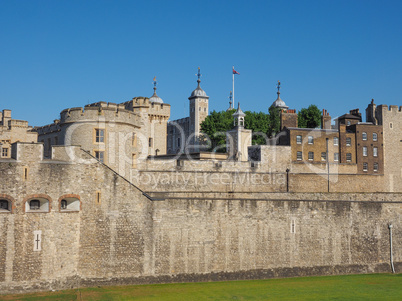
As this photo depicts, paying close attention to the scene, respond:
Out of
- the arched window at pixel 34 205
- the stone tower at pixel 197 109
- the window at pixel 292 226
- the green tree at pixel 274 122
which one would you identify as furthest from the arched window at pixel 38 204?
the stone tower at pixel 197 109

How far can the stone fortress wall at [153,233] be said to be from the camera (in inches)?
982

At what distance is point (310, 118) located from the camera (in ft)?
227

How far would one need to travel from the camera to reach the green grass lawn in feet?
80.2

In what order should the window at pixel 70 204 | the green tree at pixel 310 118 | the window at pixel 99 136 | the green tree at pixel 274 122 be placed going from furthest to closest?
the green tree at pixel 310 118
the green tree at pixel 274 122
the window at pixel 99 136
the window at pixel 70 204

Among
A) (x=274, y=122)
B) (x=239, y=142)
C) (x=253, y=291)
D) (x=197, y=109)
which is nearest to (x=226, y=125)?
(x=274, y=122)

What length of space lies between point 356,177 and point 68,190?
97.0 feet

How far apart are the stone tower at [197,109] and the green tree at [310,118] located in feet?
65.3

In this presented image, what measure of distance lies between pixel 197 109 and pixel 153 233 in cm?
5934

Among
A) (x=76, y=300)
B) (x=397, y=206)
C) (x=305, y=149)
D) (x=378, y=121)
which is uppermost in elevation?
(x=378, y=121)

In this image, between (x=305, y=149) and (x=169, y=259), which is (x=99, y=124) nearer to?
(x=169, y=259)

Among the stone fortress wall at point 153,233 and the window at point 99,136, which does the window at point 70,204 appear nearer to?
the stone fortress wall at point 153,233

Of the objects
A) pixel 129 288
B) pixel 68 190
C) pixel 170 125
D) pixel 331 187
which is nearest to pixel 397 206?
pixel 331 187

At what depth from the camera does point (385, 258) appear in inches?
1296

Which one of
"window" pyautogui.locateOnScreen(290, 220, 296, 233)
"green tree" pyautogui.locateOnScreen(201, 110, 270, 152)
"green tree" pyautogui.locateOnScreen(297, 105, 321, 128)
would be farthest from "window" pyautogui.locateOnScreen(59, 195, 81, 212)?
"green tree" pyautogui.locateOnScreen(297, 105, 321, 128)
